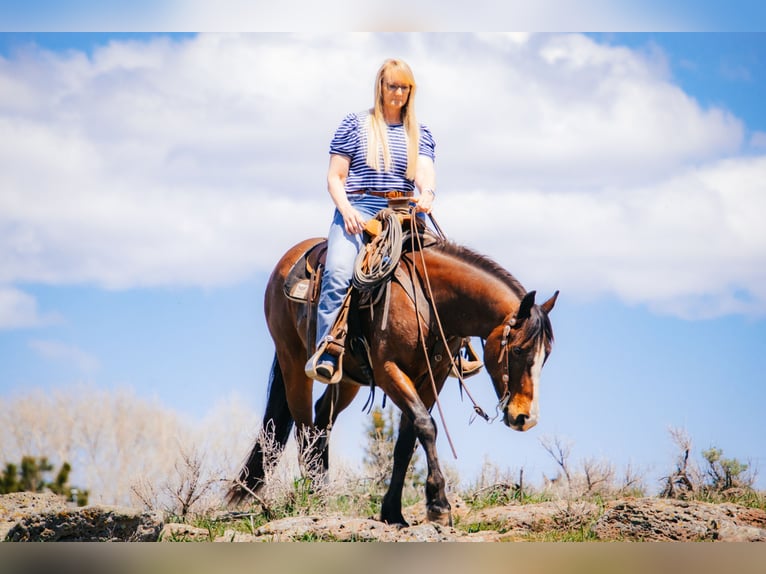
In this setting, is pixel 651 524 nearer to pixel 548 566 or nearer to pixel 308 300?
pixel 548 566

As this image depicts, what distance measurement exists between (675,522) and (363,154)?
370cm

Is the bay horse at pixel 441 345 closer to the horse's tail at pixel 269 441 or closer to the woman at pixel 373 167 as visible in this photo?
the horse's tail at pixel 269 441

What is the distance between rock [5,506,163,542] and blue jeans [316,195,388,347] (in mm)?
1924

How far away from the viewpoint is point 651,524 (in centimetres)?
740

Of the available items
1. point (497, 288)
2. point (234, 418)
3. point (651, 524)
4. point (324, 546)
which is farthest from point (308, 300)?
point (234, 418)

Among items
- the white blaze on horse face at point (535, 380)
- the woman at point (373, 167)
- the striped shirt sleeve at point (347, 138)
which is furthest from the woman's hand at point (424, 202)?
the white blaze on horse face at point (535, 380)

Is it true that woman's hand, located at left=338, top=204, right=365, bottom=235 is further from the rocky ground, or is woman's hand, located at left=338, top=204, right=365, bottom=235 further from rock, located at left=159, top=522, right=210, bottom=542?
rock, located at left=159, top=522, right=210, bottom=542

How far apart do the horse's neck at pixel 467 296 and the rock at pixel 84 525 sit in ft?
8.94

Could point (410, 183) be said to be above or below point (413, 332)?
above

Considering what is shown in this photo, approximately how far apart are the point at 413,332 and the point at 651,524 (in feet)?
7.36

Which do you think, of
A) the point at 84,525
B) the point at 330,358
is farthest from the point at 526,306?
the point at 84,525

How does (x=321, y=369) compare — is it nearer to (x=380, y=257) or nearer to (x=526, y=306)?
(x=380, y=257)

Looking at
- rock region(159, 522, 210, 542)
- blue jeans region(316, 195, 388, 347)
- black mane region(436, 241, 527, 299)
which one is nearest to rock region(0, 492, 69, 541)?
rock region(159, 522, 210, 542)

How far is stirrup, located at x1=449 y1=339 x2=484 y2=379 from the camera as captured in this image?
817 cm
